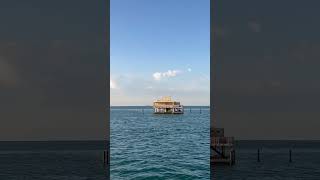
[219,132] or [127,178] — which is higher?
[219,132]

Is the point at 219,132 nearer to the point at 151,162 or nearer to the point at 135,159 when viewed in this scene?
the point at 151,162

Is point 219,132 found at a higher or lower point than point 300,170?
higher

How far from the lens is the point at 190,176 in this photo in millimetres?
57125

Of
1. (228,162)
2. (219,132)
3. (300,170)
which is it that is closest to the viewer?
(300,170)

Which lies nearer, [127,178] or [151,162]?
[127,178]

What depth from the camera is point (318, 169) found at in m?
56.2

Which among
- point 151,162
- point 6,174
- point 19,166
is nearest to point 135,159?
point 151,162

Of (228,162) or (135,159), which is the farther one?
(135,159)

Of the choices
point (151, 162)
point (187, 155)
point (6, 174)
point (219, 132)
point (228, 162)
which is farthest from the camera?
point (187, 155)

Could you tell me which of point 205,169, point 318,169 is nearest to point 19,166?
point 205,169

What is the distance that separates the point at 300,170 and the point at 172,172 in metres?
16.5

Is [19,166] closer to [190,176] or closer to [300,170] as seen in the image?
[190,176]

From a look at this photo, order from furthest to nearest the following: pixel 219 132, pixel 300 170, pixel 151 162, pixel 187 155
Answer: pixel 187 155 < pixel 151 162 < pixel 219 132 < pixel 300 170

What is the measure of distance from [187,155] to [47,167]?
3227cm
